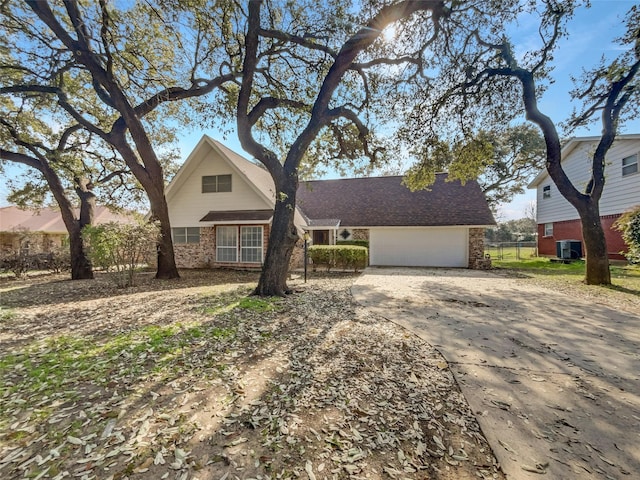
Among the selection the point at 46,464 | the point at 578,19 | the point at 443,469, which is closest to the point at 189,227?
the point at 46,464

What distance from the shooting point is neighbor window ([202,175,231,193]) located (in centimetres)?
1418

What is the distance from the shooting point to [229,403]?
2.70 metres

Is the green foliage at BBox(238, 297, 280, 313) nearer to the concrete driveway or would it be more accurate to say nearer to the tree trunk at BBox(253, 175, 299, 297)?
the tree trunk at BBox(253, 175, 299, 297)

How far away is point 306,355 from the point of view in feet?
12.6

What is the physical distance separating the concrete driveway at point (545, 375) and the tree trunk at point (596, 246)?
299 centimetres

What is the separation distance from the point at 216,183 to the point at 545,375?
14.3 meters

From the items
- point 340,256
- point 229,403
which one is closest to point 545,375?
point 229,403

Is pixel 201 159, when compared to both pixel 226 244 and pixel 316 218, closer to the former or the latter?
pixel 226 244

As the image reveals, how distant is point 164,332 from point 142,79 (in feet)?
30.9

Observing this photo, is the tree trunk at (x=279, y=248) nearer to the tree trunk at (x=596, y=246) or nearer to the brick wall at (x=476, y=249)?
the tree trunk at (x=596, y=246)

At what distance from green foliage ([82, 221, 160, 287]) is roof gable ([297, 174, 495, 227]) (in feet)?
27.6

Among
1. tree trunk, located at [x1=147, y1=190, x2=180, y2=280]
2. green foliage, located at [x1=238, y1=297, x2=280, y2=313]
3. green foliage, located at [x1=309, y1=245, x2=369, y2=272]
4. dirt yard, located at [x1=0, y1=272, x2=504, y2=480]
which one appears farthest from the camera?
green foliage, located at [x1=309, y1=245, x2=369, y2=272]

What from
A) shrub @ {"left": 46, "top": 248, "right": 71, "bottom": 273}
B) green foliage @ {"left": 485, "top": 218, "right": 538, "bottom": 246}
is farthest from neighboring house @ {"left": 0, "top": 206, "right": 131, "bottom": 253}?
green foliage @ {"left": 485, "top": 218, "right": 538, "bottom": 246}

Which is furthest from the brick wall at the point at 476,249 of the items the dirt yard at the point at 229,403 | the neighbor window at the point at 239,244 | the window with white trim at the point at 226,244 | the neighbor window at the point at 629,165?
the window with white trim at the point at 226,244
